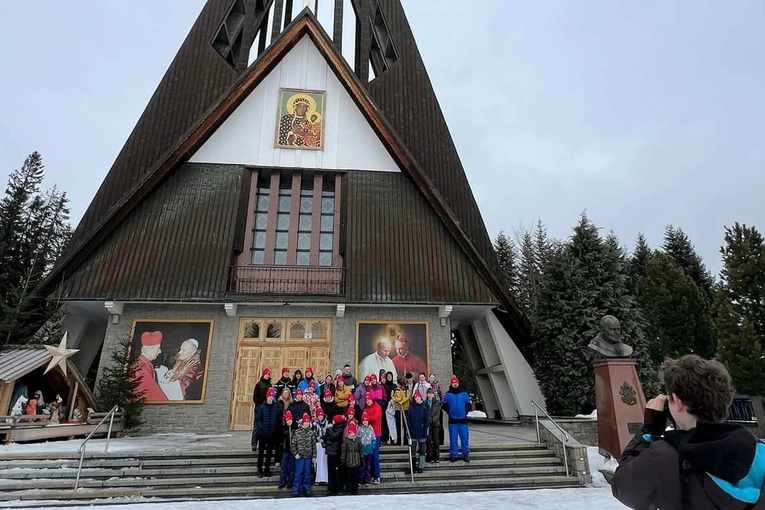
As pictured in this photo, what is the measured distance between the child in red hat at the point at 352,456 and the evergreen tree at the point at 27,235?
45.0 feet

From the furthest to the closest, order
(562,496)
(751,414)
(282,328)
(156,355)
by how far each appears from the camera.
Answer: (751,414), (282,328), (156,355), (562,496)

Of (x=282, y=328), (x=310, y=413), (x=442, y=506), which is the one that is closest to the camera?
(x=442, y=506)

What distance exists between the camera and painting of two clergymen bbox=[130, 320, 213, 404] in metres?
12.2

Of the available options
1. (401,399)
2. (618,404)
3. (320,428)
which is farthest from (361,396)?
(618,404)

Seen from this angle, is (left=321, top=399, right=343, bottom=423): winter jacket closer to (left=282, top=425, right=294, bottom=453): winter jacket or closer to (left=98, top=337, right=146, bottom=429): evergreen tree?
(left=282, top=425, right=294, bottom=453): winter jacket

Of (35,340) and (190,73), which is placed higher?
(190,73)

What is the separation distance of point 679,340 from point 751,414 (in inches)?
153

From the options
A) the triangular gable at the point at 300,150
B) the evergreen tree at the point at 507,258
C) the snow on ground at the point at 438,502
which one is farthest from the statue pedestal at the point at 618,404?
the evergreen tree at the point at 507,258

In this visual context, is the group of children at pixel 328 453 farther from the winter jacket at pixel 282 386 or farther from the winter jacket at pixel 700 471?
the winter jacket at pixel 700 471

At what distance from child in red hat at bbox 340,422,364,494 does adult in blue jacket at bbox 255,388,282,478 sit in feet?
3.97

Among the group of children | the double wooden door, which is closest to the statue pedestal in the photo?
the group of children

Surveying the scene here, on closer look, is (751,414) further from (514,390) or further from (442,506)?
(442,506)

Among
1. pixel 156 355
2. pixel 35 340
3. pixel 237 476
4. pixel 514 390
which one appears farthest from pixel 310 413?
pixel 35 340

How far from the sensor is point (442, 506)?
19.7 ft
